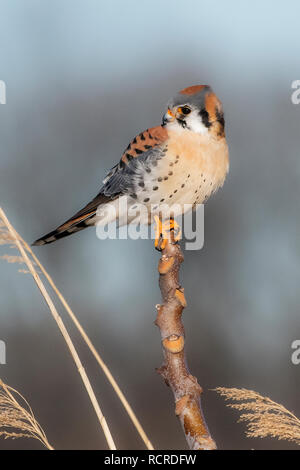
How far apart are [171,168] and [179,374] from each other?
99 cm

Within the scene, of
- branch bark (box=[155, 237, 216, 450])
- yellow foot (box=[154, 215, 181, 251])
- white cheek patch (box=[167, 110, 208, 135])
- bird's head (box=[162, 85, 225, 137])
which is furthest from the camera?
white cheek patch (box=[167, 110, 208, 135])

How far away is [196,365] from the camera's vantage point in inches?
153

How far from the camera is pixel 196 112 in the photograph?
1792mm

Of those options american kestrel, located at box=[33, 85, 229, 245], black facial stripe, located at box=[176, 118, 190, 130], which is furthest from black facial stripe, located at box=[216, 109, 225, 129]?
black facial stripe, located at box=[176, 118, 190, 130]

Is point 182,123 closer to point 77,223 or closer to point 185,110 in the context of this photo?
point 185,110

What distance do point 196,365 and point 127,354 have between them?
49 cm

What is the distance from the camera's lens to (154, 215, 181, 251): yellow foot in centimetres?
159

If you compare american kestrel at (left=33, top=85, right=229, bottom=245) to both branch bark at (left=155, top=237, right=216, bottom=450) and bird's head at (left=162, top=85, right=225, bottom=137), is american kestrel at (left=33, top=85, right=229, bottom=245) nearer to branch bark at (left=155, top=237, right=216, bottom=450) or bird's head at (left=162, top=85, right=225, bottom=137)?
bird's head at (left=162, top=85, right=225, bottom=137)

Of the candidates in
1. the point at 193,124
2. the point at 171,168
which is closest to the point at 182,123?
the point at 193,124

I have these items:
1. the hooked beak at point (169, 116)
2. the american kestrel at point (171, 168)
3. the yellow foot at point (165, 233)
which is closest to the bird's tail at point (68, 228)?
the american kestrel at point (171, 168)

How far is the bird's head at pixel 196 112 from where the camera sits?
5.64ft

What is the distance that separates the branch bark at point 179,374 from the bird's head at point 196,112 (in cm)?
69
